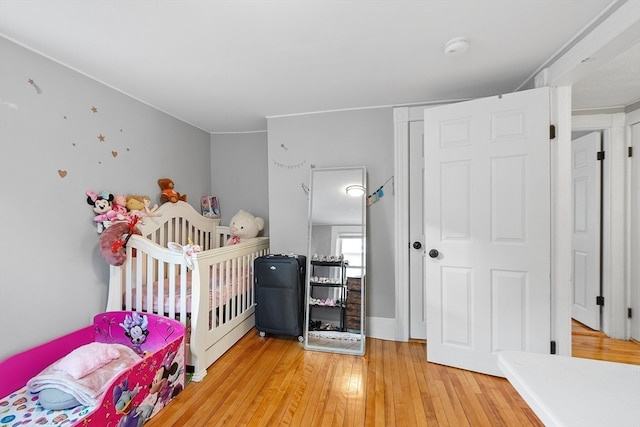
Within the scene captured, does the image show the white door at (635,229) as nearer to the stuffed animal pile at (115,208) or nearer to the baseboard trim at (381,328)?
the baseboard trim at (381,328)

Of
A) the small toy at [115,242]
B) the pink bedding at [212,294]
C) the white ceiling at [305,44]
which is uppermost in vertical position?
the white ceiling at [305,44]

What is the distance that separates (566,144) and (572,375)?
1.70m

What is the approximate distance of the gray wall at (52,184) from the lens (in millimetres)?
1575

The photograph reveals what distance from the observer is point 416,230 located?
2521mm

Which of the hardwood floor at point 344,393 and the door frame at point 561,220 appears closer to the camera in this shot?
the hardwood floor at point 344,393

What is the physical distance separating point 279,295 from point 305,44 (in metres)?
2.00

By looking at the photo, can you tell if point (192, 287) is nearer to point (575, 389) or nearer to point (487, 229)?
point (575, 389)

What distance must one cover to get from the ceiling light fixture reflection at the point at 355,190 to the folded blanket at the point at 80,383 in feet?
6.77

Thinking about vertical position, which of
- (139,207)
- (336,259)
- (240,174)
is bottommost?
(336,259)

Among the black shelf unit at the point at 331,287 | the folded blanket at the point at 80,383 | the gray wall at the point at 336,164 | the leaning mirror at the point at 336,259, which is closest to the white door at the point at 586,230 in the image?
the gray wall at the point at 336,164

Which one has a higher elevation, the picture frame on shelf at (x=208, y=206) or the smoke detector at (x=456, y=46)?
the smoke detector at (x=456, y=46)

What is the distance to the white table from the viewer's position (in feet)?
1.97

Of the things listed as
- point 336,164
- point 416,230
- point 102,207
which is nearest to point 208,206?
point 102,207

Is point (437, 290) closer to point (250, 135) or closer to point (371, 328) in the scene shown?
point (371, 328)
